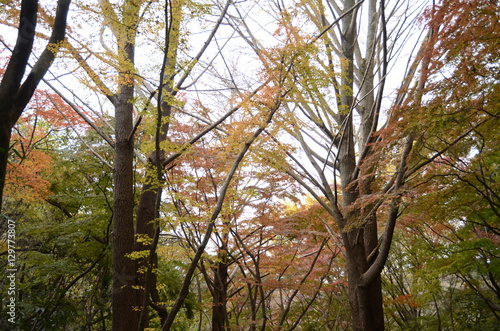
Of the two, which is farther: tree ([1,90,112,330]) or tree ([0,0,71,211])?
tree ([1,90,112,330])

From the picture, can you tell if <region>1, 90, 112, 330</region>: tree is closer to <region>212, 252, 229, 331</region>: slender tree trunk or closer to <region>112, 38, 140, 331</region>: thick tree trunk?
<region>112, 38, 140, 331</region>: thick tree trunk

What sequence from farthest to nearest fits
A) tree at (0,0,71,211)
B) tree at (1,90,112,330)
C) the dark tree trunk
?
tree at (1,90,112,330), the dark tree trunk, tree at (0,0,71,211)

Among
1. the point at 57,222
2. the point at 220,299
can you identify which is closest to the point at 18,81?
the point at 220,299

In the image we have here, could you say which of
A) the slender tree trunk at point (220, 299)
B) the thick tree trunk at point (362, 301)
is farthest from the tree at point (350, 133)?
the slender tree trunk at point (220, 299)

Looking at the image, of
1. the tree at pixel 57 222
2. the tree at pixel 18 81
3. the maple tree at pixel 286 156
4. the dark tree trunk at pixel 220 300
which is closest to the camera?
the tree at pixel 18 81

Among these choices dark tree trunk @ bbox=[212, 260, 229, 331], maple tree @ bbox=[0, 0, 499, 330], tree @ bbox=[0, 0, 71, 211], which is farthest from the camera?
dark tree trunk @ bbox=[212, 260, 229, 331]

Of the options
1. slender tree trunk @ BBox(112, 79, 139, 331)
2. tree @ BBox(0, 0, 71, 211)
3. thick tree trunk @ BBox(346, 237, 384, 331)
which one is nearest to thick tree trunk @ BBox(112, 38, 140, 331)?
slender tree trunk @ BBox(112, 79, 139, 331)

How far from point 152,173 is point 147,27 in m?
1.58

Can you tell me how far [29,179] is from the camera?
6.29 m

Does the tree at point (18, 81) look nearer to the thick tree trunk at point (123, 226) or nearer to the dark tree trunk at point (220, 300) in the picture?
the thick tree trunk at point (123, 226)

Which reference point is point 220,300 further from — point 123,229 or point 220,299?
point 123,229

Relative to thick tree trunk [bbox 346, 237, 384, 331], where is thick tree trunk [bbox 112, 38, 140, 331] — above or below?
above

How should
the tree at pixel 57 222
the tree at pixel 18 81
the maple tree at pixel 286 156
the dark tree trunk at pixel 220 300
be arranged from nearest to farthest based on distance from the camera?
the tree at pixel 18 81, the maple tree at pixel 286 156, the dark tree trunk at pixel 220 300, the tree at pixel 57 222

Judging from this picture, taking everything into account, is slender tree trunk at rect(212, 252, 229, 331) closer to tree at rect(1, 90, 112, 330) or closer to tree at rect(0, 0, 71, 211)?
tree at rect(1, 90, 112, 330)
